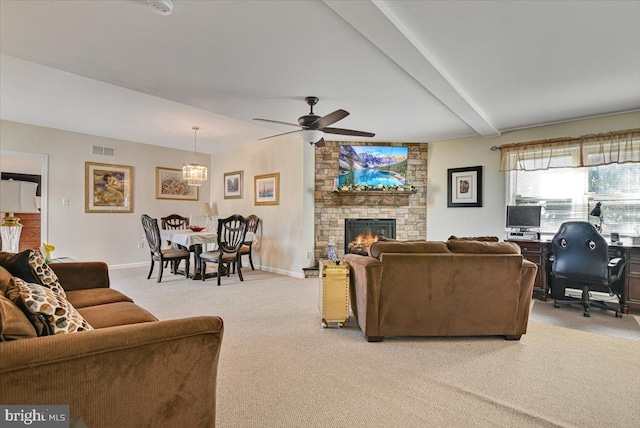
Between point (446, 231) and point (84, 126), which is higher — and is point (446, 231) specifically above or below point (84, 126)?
below

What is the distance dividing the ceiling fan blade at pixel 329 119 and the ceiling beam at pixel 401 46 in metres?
0.64

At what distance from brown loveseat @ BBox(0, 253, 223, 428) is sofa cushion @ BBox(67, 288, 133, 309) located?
2.70 ft

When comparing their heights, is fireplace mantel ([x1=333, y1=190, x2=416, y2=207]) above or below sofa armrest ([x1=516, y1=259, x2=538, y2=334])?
above

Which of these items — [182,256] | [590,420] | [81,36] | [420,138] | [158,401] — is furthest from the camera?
[420,138]

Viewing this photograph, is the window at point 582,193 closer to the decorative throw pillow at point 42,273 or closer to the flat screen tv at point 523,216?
the flat screen tv at point 523,216

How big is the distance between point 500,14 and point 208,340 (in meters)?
2.59

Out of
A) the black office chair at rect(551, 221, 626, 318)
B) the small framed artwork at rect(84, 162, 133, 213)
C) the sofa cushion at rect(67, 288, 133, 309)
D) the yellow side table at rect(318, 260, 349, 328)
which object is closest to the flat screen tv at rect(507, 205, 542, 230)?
the black office chair at rect(551, 221, 626, 318)

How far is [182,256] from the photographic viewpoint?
5148 millimetres

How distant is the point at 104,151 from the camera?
19.7ft

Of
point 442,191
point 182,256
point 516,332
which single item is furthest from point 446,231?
point 182,256

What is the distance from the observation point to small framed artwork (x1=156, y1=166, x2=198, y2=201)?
6.75 metres

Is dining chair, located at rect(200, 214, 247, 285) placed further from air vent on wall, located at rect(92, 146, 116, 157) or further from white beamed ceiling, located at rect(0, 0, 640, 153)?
air vent on wall, located at rect(92, 146, 116, 157)

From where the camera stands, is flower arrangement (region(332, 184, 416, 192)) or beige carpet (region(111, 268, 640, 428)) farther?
flower arrangement (region(332, 184, 416, 192))

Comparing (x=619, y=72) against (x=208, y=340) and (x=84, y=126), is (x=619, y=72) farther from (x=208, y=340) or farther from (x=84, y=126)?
(x=84, y=126)
